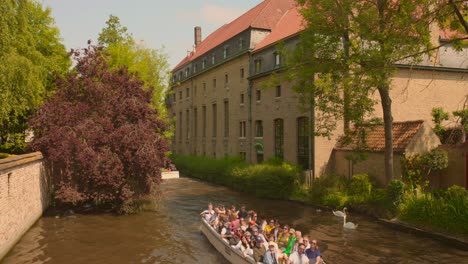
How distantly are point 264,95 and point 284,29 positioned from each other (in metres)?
5.73

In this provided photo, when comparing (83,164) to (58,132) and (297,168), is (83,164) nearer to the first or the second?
(58,132)

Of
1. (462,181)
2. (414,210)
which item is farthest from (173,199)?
(462,181)

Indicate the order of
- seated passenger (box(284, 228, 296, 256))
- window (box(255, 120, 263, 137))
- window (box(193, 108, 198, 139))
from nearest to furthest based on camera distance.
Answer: seated passenger (box(284, 228, 296, 256)) < window (box(255, 120, 263, 137)) < window (box(193, 108, 198, 139))

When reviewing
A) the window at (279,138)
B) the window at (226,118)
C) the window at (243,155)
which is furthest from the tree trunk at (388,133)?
the window at (226,118)

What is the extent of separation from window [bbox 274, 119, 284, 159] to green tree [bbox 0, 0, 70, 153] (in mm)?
16022

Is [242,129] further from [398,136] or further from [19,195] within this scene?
[19,195]

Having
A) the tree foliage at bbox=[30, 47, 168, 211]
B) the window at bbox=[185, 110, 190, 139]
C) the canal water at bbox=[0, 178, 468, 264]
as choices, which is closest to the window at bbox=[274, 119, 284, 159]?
the canal water at bbox=[0, 178, 468, 264]

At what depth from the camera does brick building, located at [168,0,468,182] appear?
28.4 metres

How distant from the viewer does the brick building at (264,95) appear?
93.0 ft

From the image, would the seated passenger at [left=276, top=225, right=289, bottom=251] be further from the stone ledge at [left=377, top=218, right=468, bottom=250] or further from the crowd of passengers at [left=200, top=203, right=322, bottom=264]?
the stone ledge at [left=377, top=218, right=468, bottom=250]

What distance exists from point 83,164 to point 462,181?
1944 cm

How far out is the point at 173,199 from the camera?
2888 centimetres

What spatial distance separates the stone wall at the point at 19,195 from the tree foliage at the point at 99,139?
3.56 feet

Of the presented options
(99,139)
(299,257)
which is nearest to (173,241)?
(299,257)
